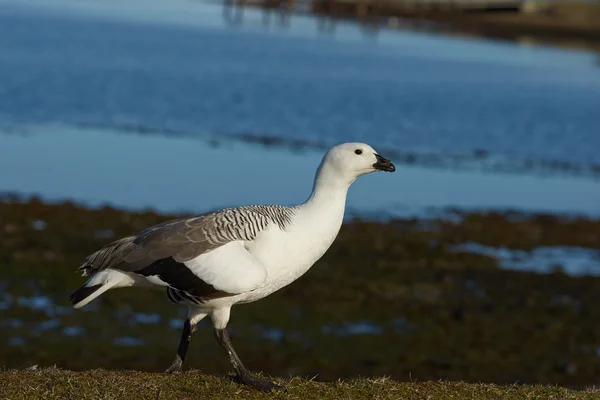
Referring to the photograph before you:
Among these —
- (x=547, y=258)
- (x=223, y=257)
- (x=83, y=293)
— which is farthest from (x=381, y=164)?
(x=547, y=258)

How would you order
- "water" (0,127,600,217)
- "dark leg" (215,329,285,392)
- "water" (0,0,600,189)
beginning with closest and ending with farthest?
"dark leg" (215,329,285,392)
"water" (0,127,600,217)
"water" (0,0,600,189)

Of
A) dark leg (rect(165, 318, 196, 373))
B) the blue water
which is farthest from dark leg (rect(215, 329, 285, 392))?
the blue water

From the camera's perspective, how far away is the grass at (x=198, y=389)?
7375mm

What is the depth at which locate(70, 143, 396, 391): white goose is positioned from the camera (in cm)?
774

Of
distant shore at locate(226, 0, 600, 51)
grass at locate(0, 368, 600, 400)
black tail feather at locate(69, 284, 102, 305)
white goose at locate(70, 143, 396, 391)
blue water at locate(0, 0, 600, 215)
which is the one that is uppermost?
white goose at locate(70, 143, 396, 391)

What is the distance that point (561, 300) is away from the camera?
51.1 ft

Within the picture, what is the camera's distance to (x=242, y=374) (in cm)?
789

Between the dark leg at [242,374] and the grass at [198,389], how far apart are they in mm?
60

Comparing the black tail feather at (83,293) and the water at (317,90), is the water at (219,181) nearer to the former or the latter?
the water at (317,90)

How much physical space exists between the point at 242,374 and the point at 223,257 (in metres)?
0.94

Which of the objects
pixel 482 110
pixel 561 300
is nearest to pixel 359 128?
pixel 482 110

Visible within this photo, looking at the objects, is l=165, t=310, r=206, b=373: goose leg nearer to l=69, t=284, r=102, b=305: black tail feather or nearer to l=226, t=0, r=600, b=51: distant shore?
l=69, t=284, r=102, b=305: black tail feather

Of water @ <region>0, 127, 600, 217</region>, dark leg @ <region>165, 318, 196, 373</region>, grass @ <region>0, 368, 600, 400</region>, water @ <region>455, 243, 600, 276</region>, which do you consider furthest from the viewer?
water @ <region>0, 127, 600, 217</region>

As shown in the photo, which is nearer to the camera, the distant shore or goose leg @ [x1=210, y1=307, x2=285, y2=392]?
goose leg @ [x1=210, y1=307, x2=285, y2=392]
